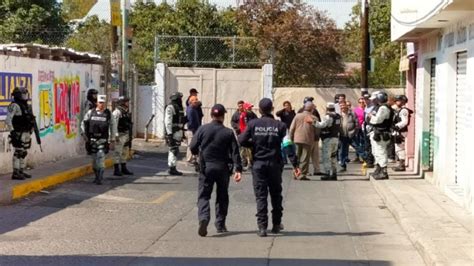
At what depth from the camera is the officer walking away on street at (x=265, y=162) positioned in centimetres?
1048

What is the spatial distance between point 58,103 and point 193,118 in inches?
132

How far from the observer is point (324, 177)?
17797mm

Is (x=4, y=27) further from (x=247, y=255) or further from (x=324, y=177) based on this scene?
(x=247, y=255)

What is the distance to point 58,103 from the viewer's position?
19094 millimetres

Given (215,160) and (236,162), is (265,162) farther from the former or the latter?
(215,160)

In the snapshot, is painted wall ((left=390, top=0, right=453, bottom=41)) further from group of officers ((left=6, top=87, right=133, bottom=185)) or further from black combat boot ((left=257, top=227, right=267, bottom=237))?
group of officers ((left=6, top=87, right=133, bottom=185))

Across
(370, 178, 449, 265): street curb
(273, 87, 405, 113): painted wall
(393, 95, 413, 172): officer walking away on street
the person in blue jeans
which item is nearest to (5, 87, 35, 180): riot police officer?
(370, 178, 449, 265): street curb

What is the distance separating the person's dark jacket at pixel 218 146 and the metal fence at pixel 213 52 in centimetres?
1969

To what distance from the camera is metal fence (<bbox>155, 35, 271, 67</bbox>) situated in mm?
30359

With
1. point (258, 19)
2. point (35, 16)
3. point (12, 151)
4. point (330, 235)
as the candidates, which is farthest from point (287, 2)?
point (330, 235)

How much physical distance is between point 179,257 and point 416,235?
3224mm

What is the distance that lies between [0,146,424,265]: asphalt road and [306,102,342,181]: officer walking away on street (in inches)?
51.8

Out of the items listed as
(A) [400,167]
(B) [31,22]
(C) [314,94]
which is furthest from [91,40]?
(A) [400,167]

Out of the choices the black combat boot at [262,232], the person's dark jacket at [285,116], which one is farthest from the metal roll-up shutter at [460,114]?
the person's dark jacket at [285,116]
